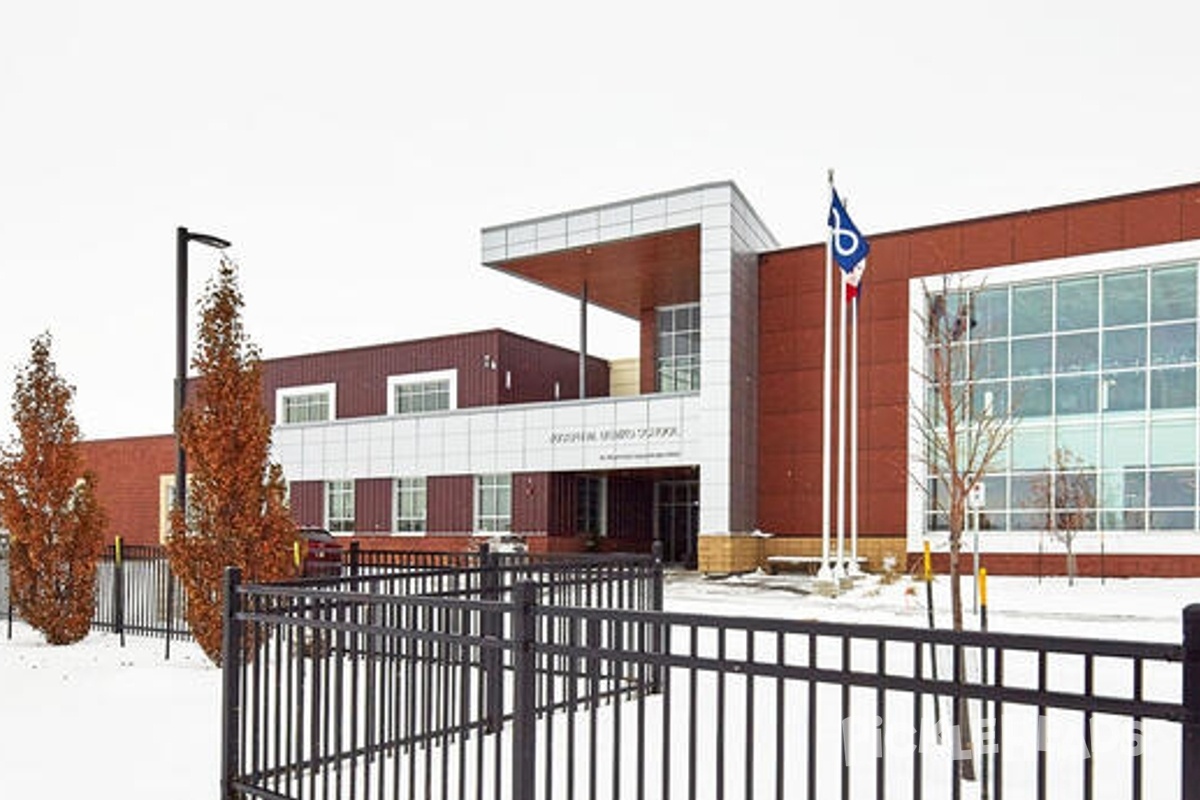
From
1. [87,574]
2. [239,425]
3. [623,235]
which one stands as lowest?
[87,574]

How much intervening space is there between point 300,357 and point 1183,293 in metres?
34.5

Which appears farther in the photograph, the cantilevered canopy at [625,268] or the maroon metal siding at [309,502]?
the maroon metal siding at [309,502]

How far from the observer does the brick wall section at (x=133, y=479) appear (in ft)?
175

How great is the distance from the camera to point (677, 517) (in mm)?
43094

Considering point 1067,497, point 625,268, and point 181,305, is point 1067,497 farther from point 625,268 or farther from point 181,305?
point 181,305

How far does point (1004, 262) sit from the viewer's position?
3169cm

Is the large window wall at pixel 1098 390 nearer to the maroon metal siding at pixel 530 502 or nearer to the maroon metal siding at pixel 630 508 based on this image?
the maroon metal siding at pixel 630 508

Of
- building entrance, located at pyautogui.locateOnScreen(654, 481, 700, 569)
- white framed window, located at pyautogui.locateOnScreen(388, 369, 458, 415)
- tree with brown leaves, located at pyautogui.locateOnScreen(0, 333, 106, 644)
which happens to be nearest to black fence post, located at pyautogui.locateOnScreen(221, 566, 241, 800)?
tree with brown leaves, located at pyautogui.locateOnScreen(0, 333, 106, 644)

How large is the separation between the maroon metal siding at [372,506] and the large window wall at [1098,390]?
20.9m

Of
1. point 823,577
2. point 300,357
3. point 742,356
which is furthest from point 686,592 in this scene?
point 300,357

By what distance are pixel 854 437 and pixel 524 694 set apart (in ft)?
92.1

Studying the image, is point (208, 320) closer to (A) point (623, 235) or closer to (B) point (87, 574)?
(B) point (87, 574)

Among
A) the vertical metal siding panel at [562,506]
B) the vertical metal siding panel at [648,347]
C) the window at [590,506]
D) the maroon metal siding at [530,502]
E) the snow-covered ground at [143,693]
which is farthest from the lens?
the vertical metal siding panel at [648,347]

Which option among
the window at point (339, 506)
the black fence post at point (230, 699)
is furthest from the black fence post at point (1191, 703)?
the window at point (339, 506)
